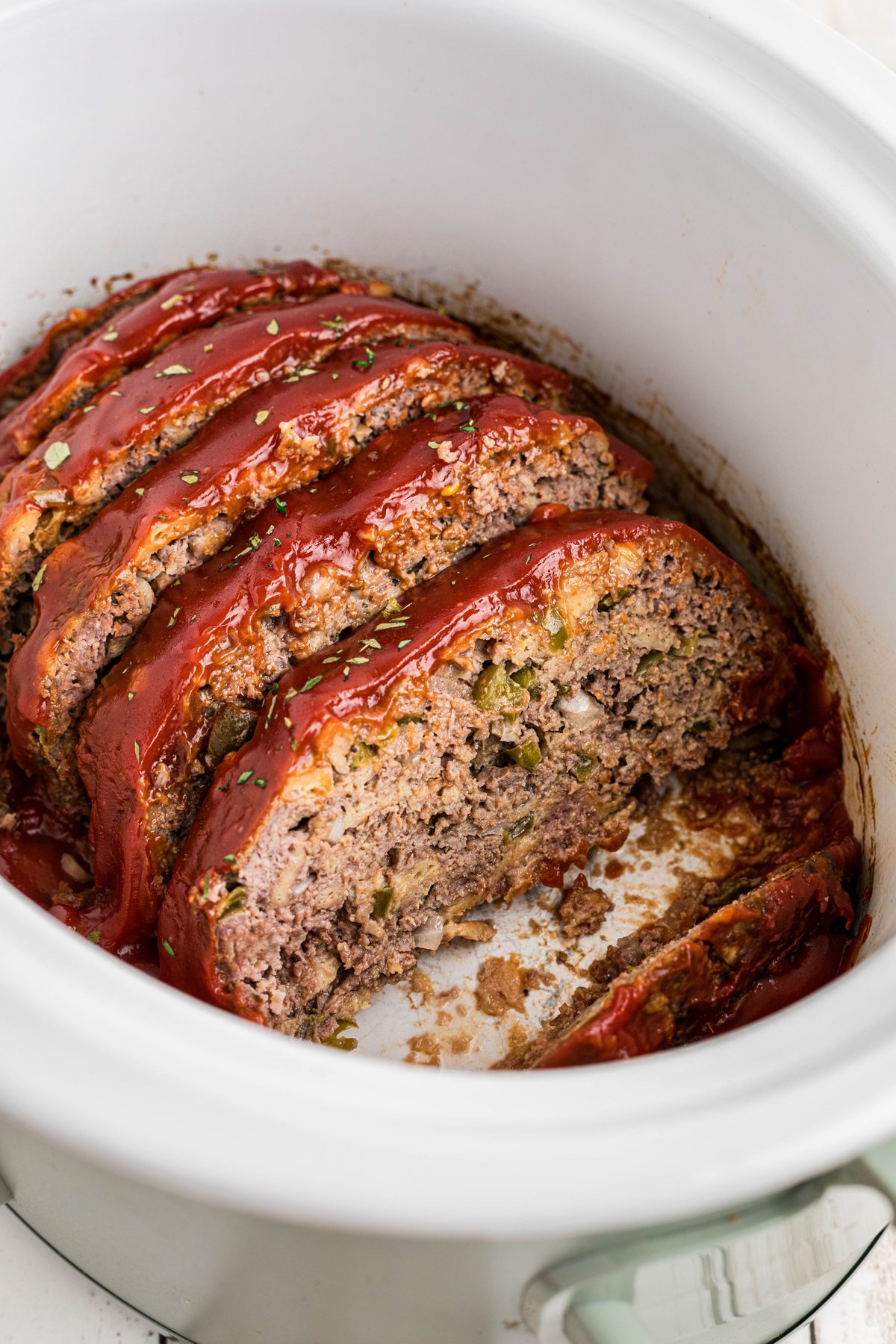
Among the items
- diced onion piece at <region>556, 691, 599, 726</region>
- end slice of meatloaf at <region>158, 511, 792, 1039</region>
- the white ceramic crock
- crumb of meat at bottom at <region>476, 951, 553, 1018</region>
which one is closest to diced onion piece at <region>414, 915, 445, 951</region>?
end slice of meatloaf at <region>158, 511, 792, 1039</region>

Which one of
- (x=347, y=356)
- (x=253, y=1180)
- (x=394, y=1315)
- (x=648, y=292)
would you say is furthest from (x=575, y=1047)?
(x=648, y=292)

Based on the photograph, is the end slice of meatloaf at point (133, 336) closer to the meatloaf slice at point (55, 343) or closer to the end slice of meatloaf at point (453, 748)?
the meatloaf slice at point (55, 343)

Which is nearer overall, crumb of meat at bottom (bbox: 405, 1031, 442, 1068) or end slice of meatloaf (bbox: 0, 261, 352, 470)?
crumb of meat at bottom (bbox: 405, 1031, 442, 1068)

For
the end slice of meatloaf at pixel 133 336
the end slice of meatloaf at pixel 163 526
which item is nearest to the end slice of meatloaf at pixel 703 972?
the end slice of meatloaf at pixel 163 526

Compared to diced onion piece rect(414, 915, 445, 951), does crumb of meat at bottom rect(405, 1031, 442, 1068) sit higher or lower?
lower

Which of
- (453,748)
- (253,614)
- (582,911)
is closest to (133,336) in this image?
(253,614)

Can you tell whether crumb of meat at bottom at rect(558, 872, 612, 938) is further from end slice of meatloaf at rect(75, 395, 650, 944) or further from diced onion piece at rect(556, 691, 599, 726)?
end slice of meatloaf at rect(75, 395, 650, 944)

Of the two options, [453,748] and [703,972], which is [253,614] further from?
[703,972]
